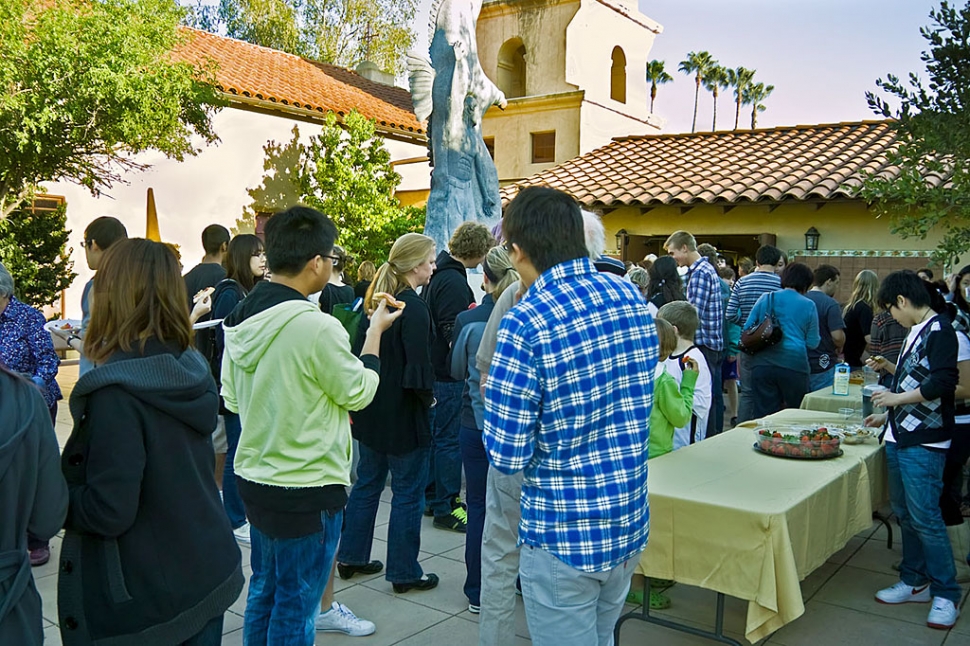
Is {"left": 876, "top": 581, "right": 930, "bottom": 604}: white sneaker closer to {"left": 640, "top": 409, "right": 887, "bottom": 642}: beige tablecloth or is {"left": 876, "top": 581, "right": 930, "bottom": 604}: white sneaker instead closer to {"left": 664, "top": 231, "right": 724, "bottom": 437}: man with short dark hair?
{"left": 640, "top": 409, "right": 887, "bottom": 642}: beige tablecloth

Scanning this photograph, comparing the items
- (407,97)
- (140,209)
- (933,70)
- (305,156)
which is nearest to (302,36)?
(407,97)

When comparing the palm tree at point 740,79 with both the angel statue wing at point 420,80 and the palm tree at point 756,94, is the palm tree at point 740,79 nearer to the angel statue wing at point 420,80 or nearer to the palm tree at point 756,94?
the palm tree at point 756,94

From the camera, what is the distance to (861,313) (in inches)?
282

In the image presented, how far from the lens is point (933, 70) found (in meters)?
3.54

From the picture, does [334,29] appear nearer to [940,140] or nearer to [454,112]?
[454,112]

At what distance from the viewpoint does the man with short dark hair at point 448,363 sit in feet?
16.2

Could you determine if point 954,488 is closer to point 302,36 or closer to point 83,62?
point 83,62

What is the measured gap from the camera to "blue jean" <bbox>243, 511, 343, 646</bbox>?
2.89 metres

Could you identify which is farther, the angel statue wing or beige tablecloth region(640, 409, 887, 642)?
the angel statue wing

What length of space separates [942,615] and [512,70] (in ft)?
58.3

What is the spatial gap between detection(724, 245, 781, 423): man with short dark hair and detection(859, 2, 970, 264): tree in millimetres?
3957

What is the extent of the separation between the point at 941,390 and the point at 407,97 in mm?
19704

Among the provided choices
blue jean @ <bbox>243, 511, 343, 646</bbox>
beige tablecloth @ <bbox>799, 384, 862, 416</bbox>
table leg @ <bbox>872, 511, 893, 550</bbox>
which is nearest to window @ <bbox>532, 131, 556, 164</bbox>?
beige tablecloth @ <bbox>799, 384, 862, 416</bbox>

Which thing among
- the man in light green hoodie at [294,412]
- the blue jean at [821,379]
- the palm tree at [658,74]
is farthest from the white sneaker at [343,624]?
the palm tree at [658,74]
